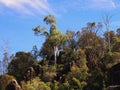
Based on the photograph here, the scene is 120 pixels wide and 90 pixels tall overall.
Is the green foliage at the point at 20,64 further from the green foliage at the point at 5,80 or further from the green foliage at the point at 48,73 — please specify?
the green foliage at the point at 48,73

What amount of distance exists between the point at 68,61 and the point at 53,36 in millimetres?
3821

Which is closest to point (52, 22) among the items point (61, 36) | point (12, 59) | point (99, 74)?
point (61, 36)

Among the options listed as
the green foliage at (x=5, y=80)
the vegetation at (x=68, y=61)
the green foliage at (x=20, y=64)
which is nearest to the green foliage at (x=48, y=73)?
the vegetation at (x=68, y=61)

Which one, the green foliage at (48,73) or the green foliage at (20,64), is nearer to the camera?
the green foliage at (48,73)

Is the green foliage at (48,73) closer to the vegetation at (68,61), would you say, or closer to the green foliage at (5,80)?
the vegetation at (68,61)

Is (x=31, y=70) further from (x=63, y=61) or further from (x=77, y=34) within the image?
(x=77, y=34)

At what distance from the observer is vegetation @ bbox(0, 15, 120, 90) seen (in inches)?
1647

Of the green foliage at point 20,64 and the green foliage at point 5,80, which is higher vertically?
the green foliage at point 20,64

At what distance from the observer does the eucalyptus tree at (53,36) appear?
161ft

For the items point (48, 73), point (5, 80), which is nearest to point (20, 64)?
point (5, 80)

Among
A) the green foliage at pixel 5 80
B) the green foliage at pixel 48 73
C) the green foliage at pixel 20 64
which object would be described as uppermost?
the green foliage at pixel 20 64

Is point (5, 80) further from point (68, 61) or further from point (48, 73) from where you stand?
point (68, 61)

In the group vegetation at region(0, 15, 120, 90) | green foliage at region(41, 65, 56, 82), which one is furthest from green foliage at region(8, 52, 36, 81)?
green foliage at region(41, 65, 56, 82)

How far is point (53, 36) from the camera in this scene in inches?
1949
